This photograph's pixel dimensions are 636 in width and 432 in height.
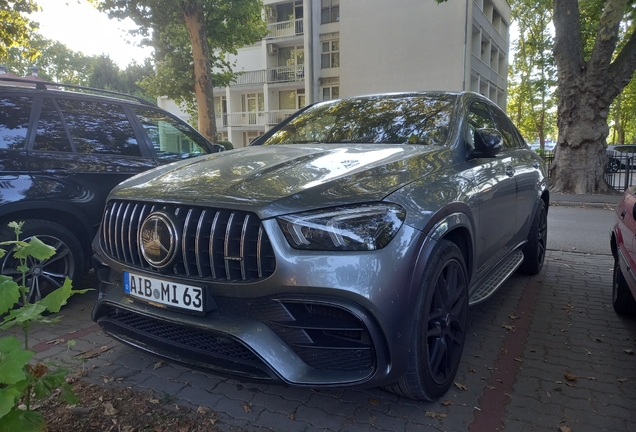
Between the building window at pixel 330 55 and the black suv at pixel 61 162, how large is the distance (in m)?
23.8

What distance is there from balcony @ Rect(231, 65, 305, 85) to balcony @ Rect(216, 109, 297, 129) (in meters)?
2.00

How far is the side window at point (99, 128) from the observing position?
4129 millimetres

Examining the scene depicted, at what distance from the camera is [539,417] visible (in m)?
2.41

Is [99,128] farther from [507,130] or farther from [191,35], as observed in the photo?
[191,35]

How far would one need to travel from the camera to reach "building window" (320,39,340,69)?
2694cm

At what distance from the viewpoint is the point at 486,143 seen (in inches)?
119

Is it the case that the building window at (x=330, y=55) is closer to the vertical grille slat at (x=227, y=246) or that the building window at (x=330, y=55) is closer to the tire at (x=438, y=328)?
the tire at (x=438, y=328)

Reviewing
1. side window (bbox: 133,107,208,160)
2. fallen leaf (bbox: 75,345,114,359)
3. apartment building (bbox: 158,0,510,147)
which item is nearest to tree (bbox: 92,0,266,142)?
apartment building (bbox: 158,0,510,147)

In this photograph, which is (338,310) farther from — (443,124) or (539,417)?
(443,124)

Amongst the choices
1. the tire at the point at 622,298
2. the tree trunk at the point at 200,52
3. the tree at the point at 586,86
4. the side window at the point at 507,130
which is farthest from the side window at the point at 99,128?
the tree at the point at 586,86

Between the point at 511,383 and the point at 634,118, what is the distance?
4761 cm

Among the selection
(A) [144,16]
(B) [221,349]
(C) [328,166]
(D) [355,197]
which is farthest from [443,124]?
(A) [144,16]

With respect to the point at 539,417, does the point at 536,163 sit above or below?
above

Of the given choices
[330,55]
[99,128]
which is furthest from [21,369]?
[330,55]
